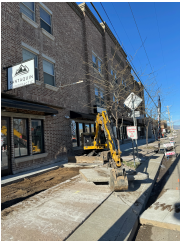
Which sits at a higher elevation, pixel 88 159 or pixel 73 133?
pixel 73 133

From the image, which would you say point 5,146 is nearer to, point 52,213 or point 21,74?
point 21,74

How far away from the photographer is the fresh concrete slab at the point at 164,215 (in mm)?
3467

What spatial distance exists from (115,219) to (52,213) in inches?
57.4

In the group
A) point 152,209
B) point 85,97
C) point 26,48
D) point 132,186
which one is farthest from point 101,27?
point 152,209

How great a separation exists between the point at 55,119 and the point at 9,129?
364 cm

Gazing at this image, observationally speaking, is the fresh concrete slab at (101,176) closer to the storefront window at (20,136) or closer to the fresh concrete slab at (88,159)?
the fresh concrete slab at (88,159)

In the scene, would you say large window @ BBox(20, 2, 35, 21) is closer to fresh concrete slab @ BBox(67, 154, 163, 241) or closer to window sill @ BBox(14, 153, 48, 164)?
window sill @ BBox(14, 153, 48, 164)

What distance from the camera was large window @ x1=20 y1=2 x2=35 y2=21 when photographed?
9.72 meters

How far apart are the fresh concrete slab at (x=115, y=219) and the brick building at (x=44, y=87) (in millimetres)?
4721

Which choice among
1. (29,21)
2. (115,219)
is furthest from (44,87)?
(115,219)

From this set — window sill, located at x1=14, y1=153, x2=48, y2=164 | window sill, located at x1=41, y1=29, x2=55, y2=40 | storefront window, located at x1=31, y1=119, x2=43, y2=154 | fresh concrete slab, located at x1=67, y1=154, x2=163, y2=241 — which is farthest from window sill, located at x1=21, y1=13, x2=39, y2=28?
fresh concrete slab, located at x1=67, y1=154, x2=163, y2=241

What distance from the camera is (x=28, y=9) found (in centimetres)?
1014

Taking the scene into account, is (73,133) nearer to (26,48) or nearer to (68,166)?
(68,166)

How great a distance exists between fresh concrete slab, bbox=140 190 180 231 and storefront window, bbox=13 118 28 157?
699 cm
